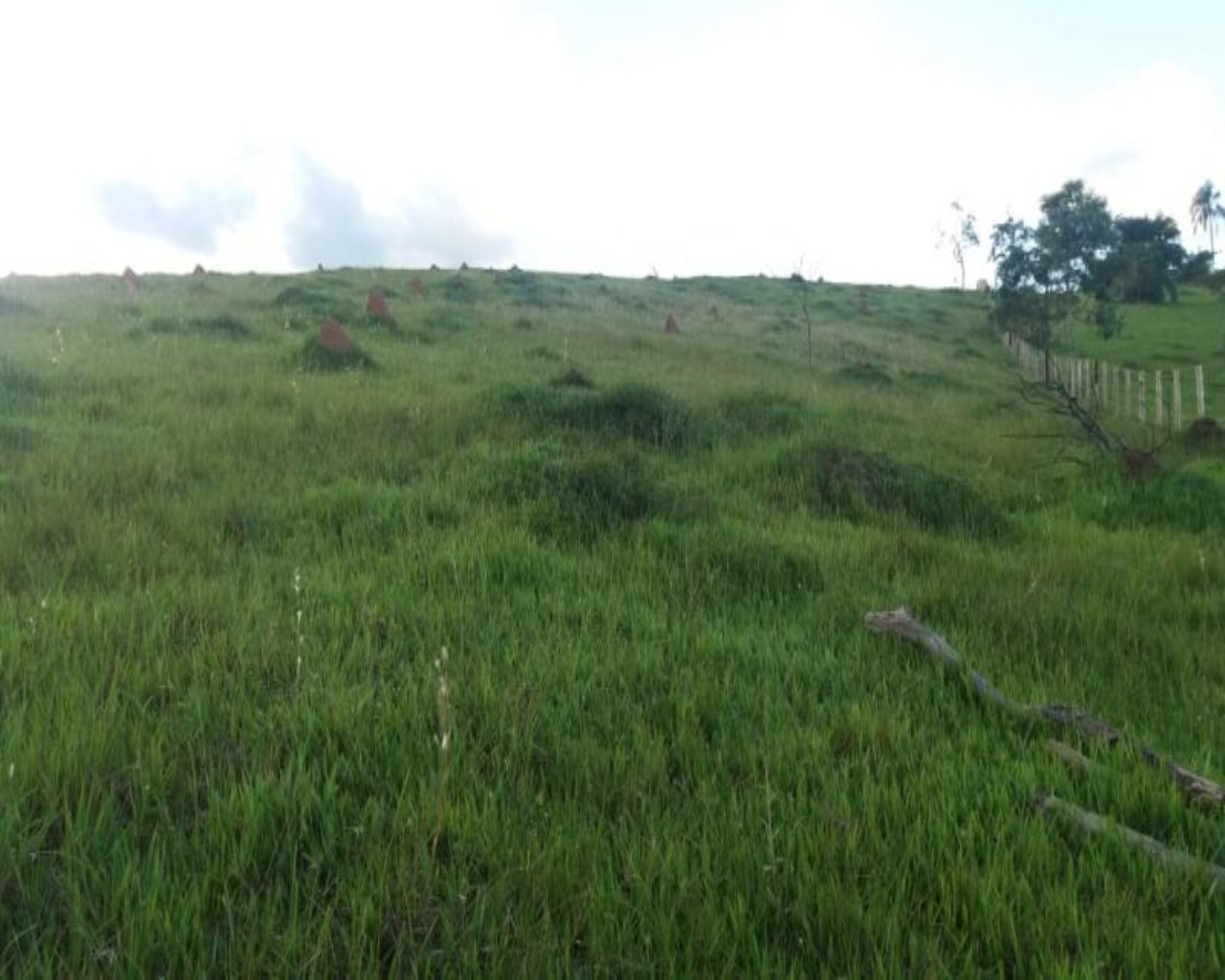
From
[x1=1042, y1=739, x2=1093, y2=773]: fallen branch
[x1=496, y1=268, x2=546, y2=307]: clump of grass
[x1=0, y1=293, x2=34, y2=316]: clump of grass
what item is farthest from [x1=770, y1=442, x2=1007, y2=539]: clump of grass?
[x1=496, y1=268, x2=546, y2=307]: clump of grass

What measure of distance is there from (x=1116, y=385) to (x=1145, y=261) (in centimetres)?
3385

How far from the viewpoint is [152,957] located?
1.84 metres

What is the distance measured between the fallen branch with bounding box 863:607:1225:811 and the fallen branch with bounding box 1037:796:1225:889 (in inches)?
12.4

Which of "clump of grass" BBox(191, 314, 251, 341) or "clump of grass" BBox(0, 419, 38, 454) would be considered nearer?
"clump of grass" BBox(0, 419, 38, 454)

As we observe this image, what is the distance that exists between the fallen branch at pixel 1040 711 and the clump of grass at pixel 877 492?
102 inches

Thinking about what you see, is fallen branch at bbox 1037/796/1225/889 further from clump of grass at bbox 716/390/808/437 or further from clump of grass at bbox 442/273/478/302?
clump of grass at bbox 442/273/478/302

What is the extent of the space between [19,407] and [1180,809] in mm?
9037

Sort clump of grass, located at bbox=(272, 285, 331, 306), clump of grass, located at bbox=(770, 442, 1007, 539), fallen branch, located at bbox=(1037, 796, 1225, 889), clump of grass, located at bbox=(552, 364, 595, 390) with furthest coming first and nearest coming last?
clump of grass, located at bbox=(272, 285, 331, 306) < clump of grass, located at bbox=(552, 364, 595, 390) < clump of grass, located at bbox=(770, 442, 1007, 539) < fallen branch, located at bbox=(1037, 796, 1225, 889)

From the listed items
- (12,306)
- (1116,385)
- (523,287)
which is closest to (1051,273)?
(1116,385)

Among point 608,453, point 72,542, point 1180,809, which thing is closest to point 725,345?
point 608,453

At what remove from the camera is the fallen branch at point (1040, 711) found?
8.47 ft

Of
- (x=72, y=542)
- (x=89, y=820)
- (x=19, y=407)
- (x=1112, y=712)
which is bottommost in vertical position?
(x=1112, y=712)

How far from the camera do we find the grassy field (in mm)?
1982

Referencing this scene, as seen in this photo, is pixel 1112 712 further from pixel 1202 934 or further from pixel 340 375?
pixel 340 375
